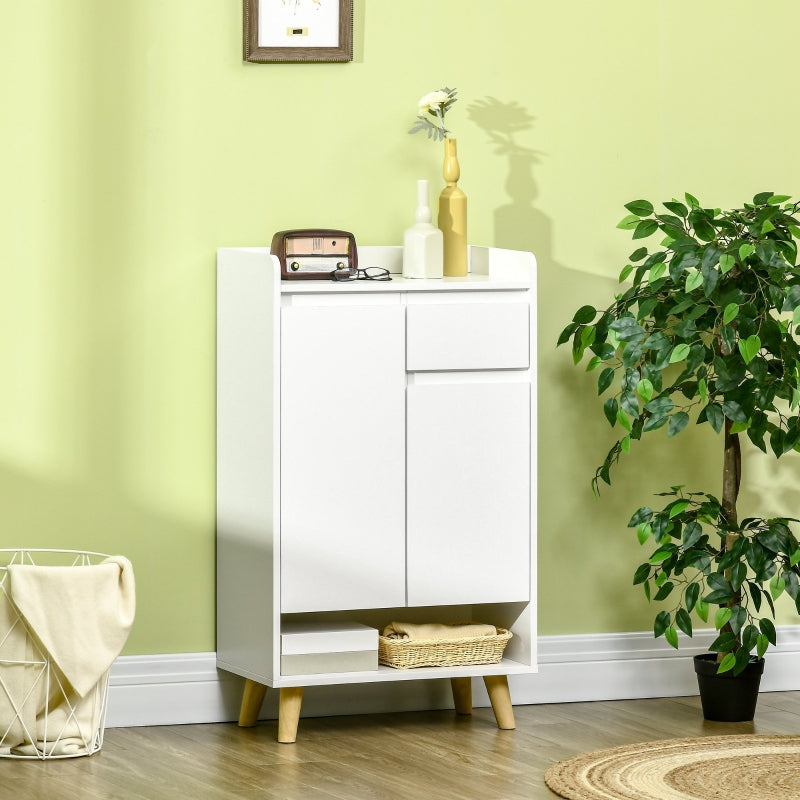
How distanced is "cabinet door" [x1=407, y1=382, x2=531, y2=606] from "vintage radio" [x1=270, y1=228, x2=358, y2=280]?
0.34 meters

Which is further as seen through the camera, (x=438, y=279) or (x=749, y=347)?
(x=438, y=279)

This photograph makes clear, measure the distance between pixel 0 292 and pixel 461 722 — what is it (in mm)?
1425

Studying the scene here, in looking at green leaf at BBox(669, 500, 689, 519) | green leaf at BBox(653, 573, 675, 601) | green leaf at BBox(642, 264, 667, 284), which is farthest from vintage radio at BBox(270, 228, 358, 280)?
green leaf at BBox(653, 573, 675, 601)

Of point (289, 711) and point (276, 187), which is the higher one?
point (276, 187)

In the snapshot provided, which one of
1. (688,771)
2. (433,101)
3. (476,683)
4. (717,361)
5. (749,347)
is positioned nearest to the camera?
(688,771)

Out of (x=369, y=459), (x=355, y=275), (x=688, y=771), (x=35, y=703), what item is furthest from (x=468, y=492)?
(x=35, y=703)

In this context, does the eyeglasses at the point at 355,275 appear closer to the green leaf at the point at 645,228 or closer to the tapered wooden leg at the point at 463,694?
the green leaf at the point at 645,228

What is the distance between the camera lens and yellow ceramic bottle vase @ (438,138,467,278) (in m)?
3.58

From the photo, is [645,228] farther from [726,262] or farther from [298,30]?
[298,30]

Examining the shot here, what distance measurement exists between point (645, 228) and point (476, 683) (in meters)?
1.16

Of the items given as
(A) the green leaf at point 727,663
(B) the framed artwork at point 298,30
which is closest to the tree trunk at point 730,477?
(A) the green leaf at point 727,663

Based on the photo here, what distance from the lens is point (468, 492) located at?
134 inches

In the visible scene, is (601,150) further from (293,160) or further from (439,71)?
(293,160)

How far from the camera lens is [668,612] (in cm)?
379
